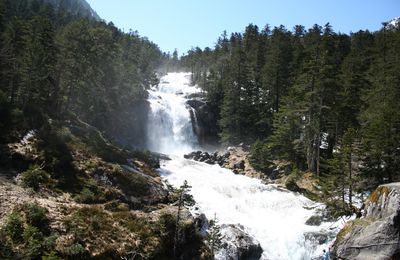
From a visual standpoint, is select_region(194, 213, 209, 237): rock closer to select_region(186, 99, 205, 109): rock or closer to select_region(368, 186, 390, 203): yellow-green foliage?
select_region(368, 186, 390, 203): yellow-green foliage

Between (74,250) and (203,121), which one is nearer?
(74,250)

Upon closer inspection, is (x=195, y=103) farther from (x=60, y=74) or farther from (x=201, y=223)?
(x=201, y=223)

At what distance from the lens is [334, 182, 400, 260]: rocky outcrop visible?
2388 cm

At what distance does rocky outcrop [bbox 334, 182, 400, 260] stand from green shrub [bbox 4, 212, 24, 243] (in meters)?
19.0

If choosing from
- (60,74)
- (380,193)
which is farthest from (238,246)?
(60,74)

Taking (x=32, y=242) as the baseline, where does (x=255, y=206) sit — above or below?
below

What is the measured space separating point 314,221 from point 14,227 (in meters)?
22.6

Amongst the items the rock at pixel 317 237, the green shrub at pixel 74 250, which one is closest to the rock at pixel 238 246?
the rock at pixel 317 237

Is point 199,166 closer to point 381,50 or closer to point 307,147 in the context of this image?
point 307,147

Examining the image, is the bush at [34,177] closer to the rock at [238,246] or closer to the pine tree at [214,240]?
the pine tree at [214,240]

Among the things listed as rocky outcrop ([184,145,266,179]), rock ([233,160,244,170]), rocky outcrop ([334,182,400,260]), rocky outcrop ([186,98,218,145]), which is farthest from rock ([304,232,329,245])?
rocky outcrop ([186,98,218,145])

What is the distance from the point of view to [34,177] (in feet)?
91.8

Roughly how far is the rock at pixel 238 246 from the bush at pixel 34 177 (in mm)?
13190

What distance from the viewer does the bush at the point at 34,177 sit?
27500 millimetres
